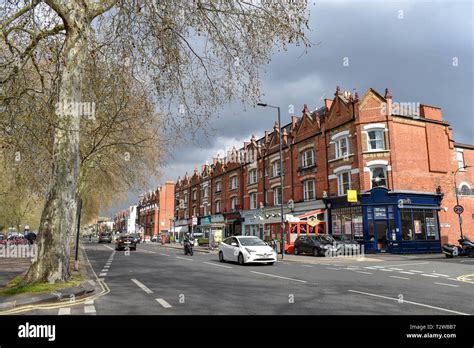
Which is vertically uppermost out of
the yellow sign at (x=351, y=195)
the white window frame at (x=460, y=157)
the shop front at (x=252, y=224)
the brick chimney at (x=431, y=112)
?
the brick chimney at (x=431, y=112)

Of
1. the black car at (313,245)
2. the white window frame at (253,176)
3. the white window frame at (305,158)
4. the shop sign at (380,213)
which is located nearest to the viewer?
the black car at (313,245)

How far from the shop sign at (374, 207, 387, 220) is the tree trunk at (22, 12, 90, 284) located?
2185 cm

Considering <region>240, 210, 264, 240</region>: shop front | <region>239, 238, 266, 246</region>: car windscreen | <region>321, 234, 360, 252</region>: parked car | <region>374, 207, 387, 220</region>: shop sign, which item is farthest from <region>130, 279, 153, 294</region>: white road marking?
<region>240, 210, 264, 240</region>: shop front

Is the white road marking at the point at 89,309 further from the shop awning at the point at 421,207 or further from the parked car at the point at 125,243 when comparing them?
the parked car at the point at 125,243

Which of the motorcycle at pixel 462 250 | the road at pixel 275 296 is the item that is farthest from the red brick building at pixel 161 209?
the road at pixel 275 296

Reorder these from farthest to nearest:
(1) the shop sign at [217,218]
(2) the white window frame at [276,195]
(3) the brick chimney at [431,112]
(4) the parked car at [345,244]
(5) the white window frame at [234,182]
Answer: (1) the shop sign at [217,218] < (5) the white window frame at [234,182] < (2) the white window frame at [276,195] < (3) the brick chimney at [431,112] < (4) the parked car at [345,244]

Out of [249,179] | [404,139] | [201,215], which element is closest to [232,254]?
[404,139]

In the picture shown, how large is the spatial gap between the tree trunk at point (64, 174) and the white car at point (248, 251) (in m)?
9.36

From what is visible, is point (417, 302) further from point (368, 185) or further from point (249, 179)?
point (249, 179)

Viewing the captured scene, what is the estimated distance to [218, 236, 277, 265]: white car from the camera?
18.1 meters

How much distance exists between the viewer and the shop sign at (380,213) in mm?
26781

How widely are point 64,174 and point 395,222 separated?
907 inches
